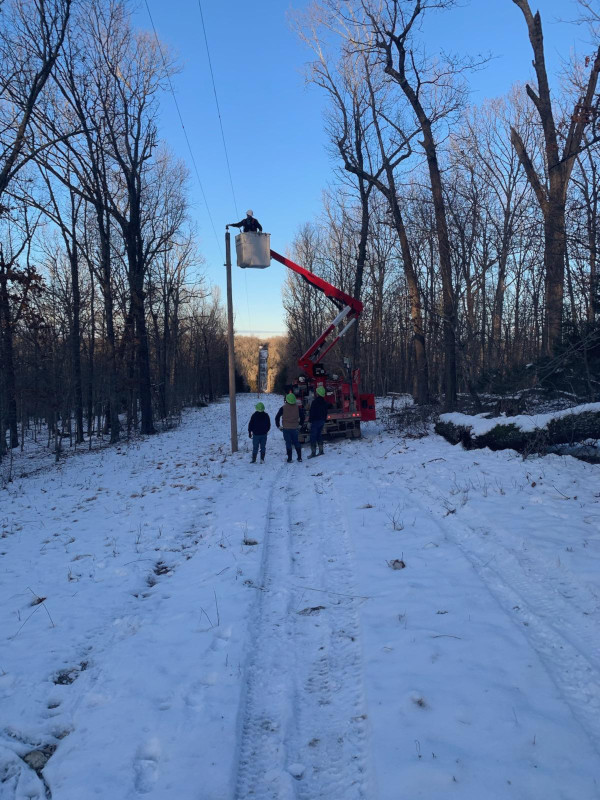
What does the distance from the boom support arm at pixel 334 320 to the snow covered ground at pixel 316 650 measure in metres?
8.33

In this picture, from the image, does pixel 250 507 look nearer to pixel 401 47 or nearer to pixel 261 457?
pixel 261 457

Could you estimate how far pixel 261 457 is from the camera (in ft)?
44.6

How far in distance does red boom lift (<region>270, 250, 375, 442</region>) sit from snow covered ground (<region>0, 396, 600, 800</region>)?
736 cm

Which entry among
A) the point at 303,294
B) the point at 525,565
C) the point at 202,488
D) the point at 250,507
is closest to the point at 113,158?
the point at 202,488

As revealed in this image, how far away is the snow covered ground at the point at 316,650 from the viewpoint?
2809 mm

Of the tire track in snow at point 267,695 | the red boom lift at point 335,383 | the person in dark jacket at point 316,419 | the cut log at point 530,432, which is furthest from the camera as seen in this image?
the red boom lift at point 335,383

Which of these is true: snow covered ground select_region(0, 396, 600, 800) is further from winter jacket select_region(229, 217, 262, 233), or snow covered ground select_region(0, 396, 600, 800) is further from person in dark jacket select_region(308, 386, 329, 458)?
winter jacket select_region(229, 217, 262, 233)

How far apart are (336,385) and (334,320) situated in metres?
2.13

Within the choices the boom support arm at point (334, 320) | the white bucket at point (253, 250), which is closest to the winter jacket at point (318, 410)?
the boom support arm at point (334, 320)

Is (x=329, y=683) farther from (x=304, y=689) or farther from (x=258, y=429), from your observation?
(x=258, y=429)

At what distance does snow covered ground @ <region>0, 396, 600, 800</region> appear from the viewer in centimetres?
281

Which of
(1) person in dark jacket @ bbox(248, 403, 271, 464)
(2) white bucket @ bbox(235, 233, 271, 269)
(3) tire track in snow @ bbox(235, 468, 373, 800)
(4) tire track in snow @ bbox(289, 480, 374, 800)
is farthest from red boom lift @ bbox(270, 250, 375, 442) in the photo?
(3) tire track in snow @ bbox(235, 468, 373, 800)

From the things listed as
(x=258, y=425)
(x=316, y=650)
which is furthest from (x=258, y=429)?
(x=316, y=650)

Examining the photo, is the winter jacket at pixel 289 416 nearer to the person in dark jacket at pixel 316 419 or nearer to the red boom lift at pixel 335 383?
the person in dark jacket at pixel 316 419
